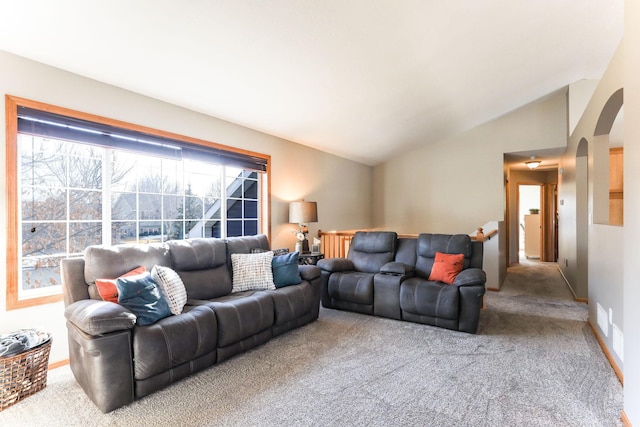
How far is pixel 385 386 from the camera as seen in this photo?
2305mm

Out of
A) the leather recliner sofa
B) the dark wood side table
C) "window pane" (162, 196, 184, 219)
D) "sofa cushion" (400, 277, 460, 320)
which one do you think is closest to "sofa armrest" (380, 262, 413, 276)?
the leather recliner sofa

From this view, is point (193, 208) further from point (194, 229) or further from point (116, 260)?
point (116, 260)

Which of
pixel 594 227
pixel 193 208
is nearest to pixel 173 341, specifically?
pixel 193 208

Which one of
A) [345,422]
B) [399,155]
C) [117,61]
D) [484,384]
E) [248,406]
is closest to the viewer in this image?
[345,422]

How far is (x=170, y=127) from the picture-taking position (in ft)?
11.5

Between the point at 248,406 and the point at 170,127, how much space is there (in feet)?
9.19

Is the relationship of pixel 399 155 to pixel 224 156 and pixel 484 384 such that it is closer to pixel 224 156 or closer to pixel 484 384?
pixel 224 156

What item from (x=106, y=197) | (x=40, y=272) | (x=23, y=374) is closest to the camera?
(x=23, y=374)

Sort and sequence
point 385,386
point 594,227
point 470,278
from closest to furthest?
point 385,386 < point 470,278 < point 594,227

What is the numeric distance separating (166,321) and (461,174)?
5.96 meters

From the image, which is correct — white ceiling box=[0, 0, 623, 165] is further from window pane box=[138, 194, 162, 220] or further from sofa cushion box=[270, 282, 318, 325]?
sofa cushion box=[270, 282, 318, 325]

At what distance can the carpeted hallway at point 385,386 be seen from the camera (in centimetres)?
196

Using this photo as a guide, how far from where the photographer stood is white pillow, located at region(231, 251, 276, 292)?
11.0ft

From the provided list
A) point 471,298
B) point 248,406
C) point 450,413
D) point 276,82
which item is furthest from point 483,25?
point 248,406
